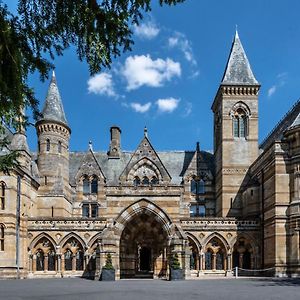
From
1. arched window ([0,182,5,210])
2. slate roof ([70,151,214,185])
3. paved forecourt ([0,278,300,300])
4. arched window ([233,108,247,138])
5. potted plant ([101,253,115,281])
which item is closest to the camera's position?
paved forecourt ([0,278,300,300])

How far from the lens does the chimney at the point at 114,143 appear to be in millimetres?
53500

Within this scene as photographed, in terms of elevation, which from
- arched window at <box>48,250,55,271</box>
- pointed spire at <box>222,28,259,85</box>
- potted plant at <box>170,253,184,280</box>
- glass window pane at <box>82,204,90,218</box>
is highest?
pointed spire at <box>222,28,259,85</box>

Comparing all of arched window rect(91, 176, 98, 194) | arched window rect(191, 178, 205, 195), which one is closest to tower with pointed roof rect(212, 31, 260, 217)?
arched window rect(191, 178, 205, 195)

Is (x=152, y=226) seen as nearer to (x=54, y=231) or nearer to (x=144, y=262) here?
(x=54, y=231)

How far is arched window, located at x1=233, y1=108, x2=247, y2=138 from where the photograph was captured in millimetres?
46344

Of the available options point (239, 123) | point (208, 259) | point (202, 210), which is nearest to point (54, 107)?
point (202, 210)

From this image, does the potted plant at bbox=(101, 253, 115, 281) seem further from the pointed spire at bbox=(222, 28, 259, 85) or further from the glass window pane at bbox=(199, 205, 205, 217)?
the pointed spire at bbox=(222, 28, 259, 85)

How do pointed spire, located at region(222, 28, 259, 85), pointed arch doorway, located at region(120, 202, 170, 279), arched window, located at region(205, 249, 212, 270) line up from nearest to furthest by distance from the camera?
1. pointed arch doorway, located at region(120, 202, 170, 279)
2. arched window, located at region(205, 249, 212, 270)
3. pointed spire, located at region(222, 28, 259, 85)

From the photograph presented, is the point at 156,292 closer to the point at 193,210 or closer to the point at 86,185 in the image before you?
the point at 193,210

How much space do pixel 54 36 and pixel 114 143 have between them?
4775 centimetres

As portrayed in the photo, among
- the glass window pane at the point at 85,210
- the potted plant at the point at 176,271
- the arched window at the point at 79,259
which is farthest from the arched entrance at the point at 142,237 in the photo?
the glass window pane at the point at 85,210

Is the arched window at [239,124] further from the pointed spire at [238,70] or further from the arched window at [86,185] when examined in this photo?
the arched window at [86,185]

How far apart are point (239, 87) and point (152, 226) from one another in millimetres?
18528

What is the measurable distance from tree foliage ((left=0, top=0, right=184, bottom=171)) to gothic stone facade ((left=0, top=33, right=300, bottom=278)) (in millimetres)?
26143
